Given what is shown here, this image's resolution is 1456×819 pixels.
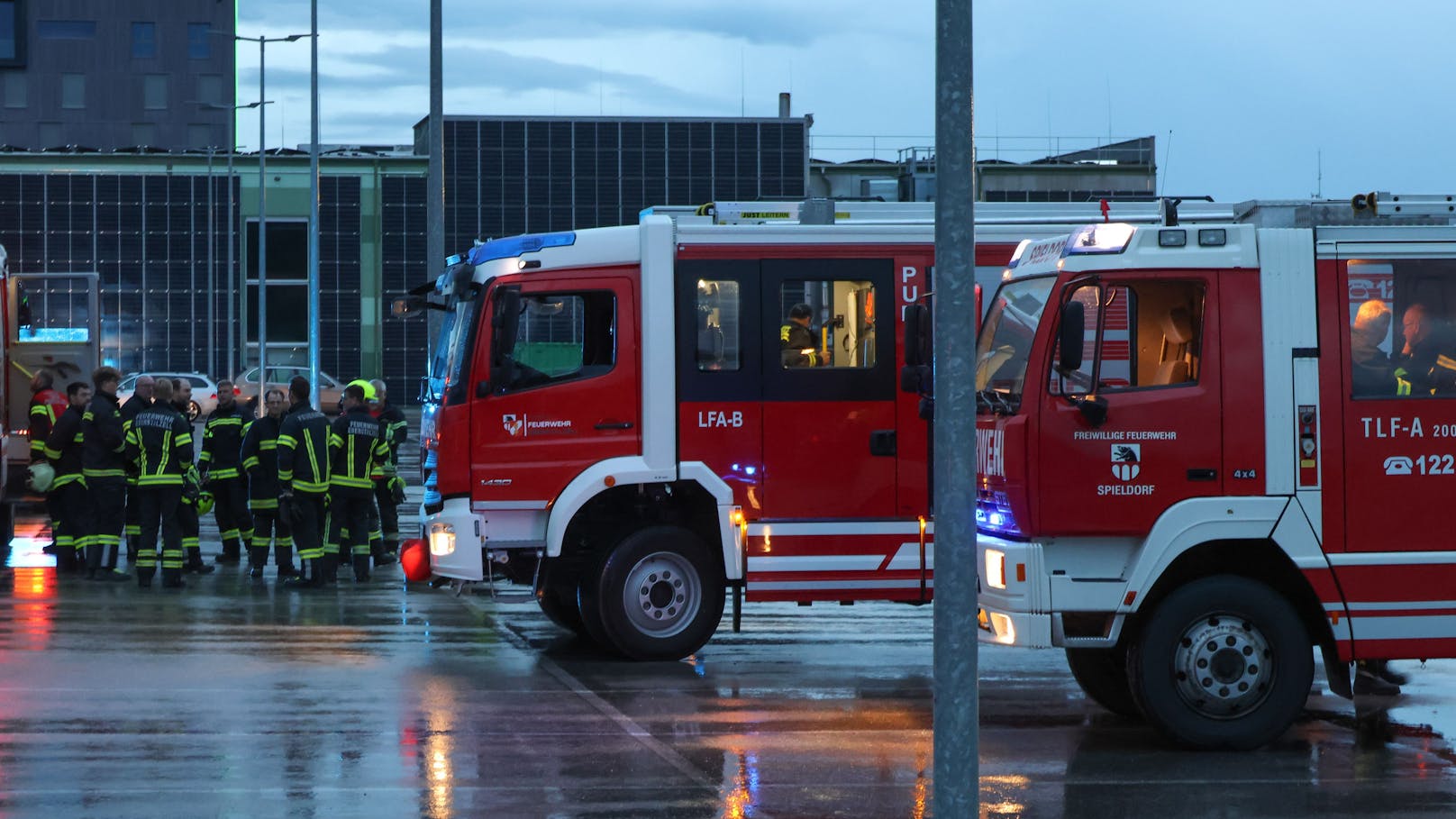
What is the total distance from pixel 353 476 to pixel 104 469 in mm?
2184

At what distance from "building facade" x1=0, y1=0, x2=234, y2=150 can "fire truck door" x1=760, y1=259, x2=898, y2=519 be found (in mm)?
88698

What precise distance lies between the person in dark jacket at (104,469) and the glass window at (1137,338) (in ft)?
31.9

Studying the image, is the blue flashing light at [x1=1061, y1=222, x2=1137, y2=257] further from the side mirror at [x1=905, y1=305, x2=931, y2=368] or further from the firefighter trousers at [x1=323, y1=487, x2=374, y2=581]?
the firefighter trousers at [x1=323, y1=487, x2=374, y2=581]

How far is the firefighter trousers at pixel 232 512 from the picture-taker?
18.0 m

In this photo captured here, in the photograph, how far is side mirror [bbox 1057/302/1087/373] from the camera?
9.20 metres

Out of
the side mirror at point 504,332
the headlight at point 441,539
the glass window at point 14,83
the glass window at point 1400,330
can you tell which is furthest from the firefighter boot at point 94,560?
the glass window at point 14,83

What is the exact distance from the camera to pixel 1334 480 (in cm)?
963

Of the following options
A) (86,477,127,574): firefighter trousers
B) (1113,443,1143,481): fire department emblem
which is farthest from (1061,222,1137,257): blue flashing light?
(86,477,127,574): firefighter trousers

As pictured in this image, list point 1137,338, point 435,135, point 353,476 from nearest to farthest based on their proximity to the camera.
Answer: point 1137,338 < point 353,476 < point 435,135

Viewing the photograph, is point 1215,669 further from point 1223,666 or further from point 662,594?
point 662,594

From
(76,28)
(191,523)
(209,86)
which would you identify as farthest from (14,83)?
(191,523)

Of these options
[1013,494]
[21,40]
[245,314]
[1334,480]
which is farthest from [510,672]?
[21,40]

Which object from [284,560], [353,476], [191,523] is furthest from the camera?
[191,523]

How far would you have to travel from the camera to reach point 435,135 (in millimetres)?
22812
